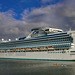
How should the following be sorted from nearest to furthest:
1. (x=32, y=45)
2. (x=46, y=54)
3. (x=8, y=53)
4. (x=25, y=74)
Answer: (x=25, y=74)
(x=46, y=54)
(x=32, y=45)
(x=8, y=53)

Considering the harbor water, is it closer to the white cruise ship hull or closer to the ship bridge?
the white cruise ship hull

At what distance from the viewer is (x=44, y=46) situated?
4453cm

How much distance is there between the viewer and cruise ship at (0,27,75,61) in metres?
38.4

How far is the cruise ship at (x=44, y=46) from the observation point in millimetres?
38406

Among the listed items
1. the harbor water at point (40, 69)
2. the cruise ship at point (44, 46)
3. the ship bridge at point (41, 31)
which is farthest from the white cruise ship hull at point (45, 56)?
the ship bridge at point (41, 31)

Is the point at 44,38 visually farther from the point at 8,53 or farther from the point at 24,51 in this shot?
the point at 8,53

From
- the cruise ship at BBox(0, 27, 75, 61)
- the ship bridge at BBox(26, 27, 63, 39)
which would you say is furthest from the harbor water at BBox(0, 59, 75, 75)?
the ship bridge at BBox(26, 27, 63, 39)

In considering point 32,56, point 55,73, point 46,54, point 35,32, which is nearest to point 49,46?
point 46,54

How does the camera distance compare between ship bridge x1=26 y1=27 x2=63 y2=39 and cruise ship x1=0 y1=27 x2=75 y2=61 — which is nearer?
cruise ship x1=0 y1=27 x2=75 y2=61

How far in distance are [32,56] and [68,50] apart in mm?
12662

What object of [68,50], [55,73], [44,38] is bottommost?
[55,73]

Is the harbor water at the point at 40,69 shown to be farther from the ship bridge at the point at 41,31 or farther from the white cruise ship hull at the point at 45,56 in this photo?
the ship bridge at the point at 41,31

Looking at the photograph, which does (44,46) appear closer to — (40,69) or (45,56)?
(45,56)

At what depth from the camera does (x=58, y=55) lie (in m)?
38.7
